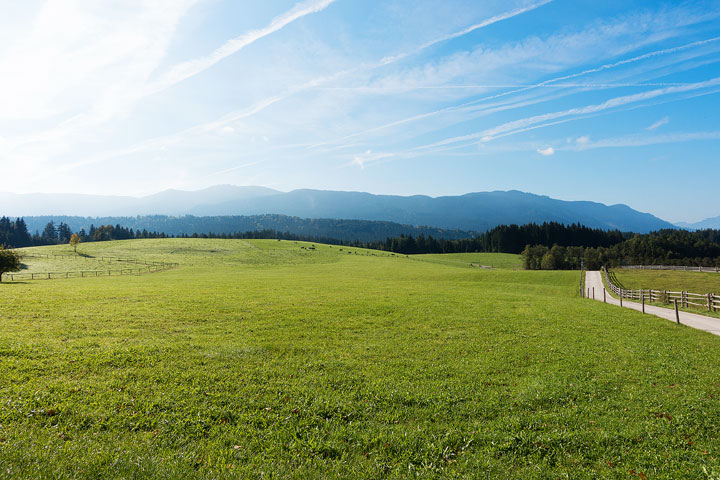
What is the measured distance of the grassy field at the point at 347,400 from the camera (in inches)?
292

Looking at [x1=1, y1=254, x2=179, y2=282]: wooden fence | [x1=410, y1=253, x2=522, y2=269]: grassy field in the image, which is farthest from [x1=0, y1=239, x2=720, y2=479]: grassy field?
[x1=410, y1=253, x2=522, y2=269]: grassy field

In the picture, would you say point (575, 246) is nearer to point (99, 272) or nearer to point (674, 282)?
point (674, 282)

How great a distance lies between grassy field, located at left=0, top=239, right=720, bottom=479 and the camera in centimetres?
741

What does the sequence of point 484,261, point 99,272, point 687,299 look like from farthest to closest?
point 484,261 < point 99,272 < point 687,299

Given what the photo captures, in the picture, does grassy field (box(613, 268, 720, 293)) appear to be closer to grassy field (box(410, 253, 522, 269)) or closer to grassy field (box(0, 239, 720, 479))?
grassy field (box(410, 253, 522, 269))

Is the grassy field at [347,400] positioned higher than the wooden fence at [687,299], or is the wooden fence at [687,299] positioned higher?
the grassy field at [347,400]

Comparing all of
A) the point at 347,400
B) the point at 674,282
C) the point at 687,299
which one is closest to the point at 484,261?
the point at 674,282

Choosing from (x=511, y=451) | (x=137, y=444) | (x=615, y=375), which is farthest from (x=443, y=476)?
(x=615, y=375)

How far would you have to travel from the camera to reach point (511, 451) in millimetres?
8055

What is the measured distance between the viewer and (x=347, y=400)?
1030 cm

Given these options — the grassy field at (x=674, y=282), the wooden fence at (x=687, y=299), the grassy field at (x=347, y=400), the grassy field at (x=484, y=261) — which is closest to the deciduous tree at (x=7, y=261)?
the grassy field at (x=347, y=400)

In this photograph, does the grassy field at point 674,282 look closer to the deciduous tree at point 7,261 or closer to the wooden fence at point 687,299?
the wooden fence at point 687,299

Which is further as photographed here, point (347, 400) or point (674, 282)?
point (674, 282)

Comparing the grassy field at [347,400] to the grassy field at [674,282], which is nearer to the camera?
the grassy field at [347,400]
